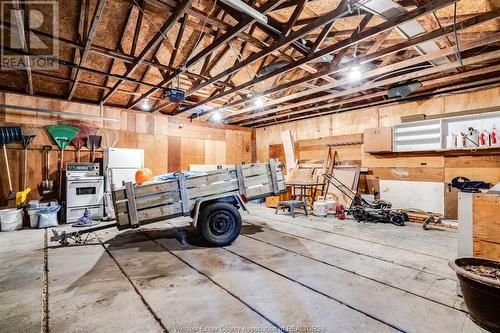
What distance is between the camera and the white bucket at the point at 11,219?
5336 mm

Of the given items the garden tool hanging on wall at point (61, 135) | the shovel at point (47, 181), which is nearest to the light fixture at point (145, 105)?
the garden tool hanging on wall at point (61, 135)

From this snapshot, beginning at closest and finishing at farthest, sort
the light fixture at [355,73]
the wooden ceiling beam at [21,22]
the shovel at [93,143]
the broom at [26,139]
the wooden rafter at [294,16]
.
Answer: the wooden ceiling beam at [21,22] → the wooden rafter at [294,16] → the light fixture at [355,73] → the broom at [26,139] → the shovel at [93,143]

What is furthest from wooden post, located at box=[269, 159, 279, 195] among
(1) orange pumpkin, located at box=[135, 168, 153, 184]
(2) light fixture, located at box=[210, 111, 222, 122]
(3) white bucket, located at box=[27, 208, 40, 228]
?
(3) white bucket, located at box=[27, 208, 40, 228]

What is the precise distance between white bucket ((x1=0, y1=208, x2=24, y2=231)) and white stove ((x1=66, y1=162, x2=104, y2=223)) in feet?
2.94

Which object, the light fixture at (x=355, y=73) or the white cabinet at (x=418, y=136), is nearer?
the light fixture at (x=355, y=73)

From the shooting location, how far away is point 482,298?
A: 5.71ft

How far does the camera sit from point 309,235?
15.4 ft

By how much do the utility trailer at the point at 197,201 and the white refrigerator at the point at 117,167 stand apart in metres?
2.28

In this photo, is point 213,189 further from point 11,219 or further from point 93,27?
point 11,219

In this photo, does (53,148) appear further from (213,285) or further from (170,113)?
(213,285)

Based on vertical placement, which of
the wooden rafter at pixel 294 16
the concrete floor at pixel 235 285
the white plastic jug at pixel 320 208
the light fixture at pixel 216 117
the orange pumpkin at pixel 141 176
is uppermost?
the wooden rafter at pixel 294 16

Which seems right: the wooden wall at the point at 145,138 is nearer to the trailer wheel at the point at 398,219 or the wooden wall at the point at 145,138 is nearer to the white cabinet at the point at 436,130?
the white cabinet at the point at 436,130

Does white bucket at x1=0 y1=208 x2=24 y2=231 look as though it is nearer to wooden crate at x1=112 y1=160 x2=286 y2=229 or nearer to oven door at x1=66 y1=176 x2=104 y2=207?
oven door at x1=66 y1=176 x2=104 y2=207

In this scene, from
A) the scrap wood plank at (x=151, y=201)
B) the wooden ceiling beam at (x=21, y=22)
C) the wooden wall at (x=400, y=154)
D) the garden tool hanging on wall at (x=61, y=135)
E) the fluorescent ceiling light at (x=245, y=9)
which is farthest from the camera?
the garden tool hanging on wall at (x=61, y=135)
